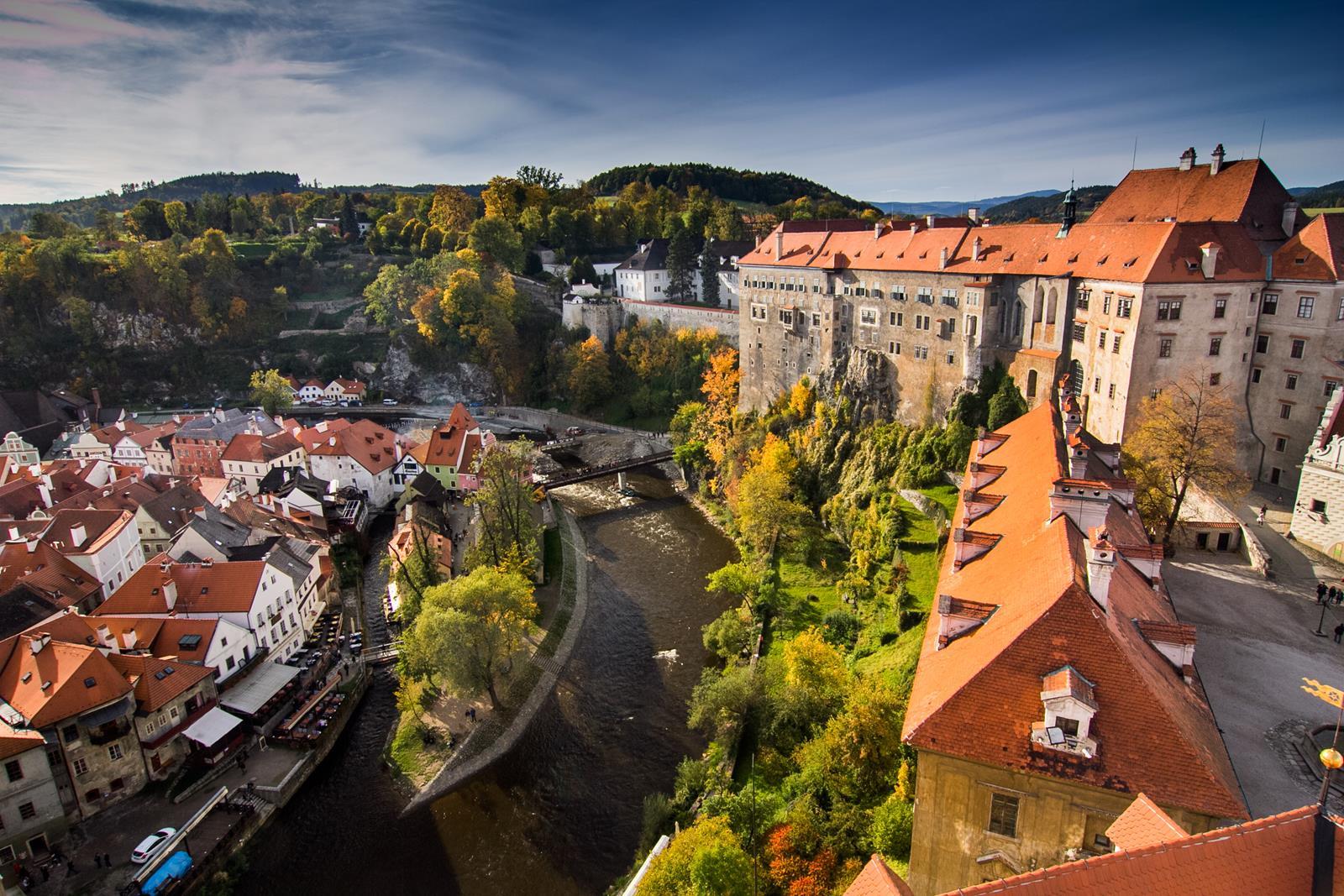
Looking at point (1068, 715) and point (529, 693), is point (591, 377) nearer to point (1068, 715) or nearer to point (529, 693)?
point (529, 693)

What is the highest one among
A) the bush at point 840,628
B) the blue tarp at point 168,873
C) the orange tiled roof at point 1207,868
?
the orange tiled roof at point 1207,868

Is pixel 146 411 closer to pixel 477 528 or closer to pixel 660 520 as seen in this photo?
pixel 477 528

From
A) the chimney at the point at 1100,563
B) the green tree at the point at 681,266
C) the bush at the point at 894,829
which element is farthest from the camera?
the green tree at the point at 681,266

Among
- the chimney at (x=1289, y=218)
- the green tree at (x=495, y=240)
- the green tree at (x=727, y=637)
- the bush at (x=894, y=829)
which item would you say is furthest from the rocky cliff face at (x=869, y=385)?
the green tree at (x=495, y=240)

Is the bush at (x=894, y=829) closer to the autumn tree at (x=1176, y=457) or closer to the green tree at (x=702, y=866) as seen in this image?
the green tree at (x=702, y=866)

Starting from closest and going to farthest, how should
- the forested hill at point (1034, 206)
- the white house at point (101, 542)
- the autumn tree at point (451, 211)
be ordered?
the white house at point (101, 542) → the forested hill at point (1034, 206) → the autumn tree at point (451, 211)

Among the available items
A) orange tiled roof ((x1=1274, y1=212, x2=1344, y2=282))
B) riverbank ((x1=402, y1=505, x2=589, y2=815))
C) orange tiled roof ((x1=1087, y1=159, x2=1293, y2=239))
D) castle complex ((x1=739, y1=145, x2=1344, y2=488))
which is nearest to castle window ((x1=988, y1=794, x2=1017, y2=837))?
riverbank ((x1=402, y1=505, x2=589, y2=815))

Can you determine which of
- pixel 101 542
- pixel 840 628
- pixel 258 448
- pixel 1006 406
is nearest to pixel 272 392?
pixel 258 448

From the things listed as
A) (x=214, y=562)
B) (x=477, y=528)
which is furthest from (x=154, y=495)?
(x=477, y=528)
